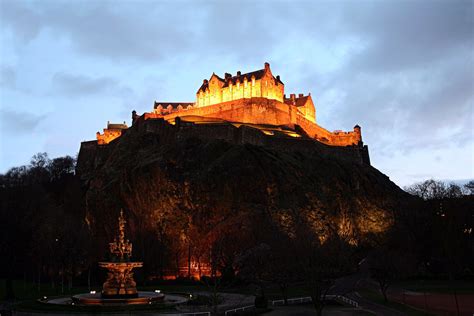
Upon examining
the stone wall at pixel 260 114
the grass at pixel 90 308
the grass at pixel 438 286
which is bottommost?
the grass at pixel 438 286

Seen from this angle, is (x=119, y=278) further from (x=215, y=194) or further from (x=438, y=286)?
(x=438, y=286)

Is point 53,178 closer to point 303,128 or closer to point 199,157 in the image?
point 199,157

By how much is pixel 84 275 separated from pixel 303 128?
2319 inches

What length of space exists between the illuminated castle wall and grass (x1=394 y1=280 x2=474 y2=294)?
4486cm

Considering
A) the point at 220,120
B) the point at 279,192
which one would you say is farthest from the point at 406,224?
the point at 220,120

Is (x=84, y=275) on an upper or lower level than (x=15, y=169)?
lower

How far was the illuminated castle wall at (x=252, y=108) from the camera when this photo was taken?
8844 centimetres

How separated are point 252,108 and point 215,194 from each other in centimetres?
2977

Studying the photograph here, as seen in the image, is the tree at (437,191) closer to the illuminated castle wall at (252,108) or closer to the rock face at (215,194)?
the rock face at (215,194)

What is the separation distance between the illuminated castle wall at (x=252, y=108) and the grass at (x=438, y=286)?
147ft

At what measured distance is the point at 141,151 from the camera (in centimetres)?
7488

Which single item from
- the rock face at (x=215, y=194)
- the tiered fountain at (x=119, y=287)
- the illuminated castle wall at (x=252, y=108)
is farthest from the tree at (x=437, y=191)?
the tiered fountain at (x=119, y=287)

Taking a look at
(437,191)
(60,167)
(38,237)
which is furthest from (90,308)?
(60,167)

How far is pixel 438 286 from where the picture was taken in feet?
150
